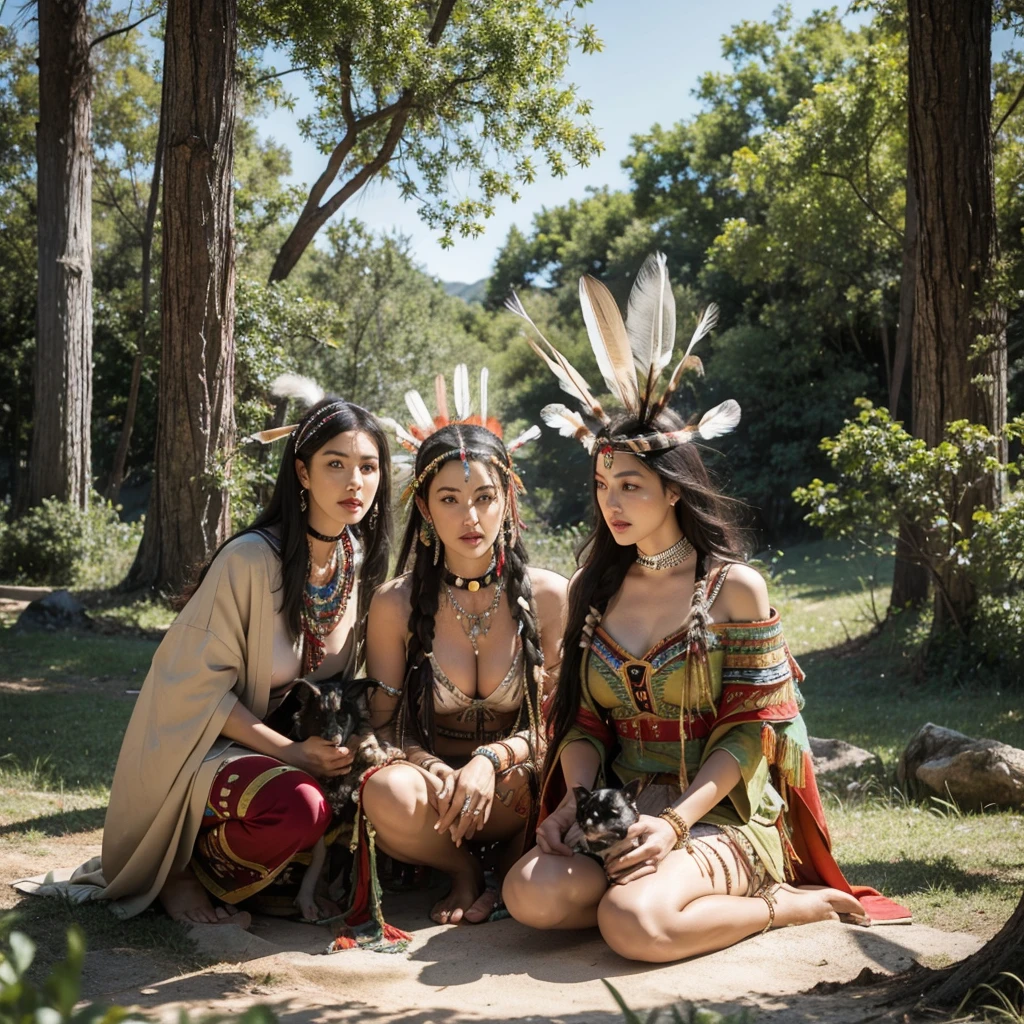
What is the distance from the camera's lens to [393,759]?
3.51m

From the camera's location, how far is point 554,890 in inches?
124

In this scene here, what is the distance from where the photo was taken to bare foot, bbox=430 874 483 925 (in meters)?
3.50

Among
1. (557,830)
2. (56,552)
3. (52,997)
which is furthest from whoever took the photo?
(56,552)

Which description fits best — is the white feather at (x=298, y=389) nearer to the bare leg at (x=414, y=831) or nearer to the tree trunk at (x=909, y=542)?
the bare leg at (x=414, y=831)

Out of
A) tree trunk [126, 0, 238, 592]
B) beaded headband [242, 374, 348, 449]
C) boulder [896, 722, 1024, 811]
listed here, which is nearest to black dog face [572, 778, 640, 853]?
beaded headband [242, 374, 348, 449]

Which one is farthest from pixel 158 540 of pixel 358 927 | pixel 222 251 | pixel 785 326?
pixel 785 326

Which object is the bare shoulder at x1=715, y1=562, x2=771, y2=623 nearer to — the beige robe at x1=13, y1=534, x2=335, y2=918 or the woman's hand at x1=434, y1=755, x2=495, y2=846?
the woman's hand at x1=434, y1=755, x2=495, y2=846

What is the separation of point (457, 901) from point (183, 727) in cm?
100

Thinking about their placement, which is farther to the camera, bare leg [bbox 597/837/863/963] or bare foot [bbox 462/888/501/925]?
bare foot [bbox 462/888/501/925]

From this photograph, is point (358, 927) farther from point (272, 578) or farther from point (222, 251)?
point (222, 251)

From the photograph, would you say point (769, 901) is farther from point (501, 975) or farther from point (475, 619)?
point (475, 619)

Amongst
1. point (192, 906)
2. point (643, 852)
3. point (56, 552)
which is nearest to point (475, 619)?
point (643, 852)

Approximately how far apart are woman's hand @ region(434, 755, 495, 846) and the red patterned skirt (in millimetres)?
383

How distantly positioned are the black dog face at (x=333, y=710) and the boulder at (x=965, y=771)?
8.44ft
